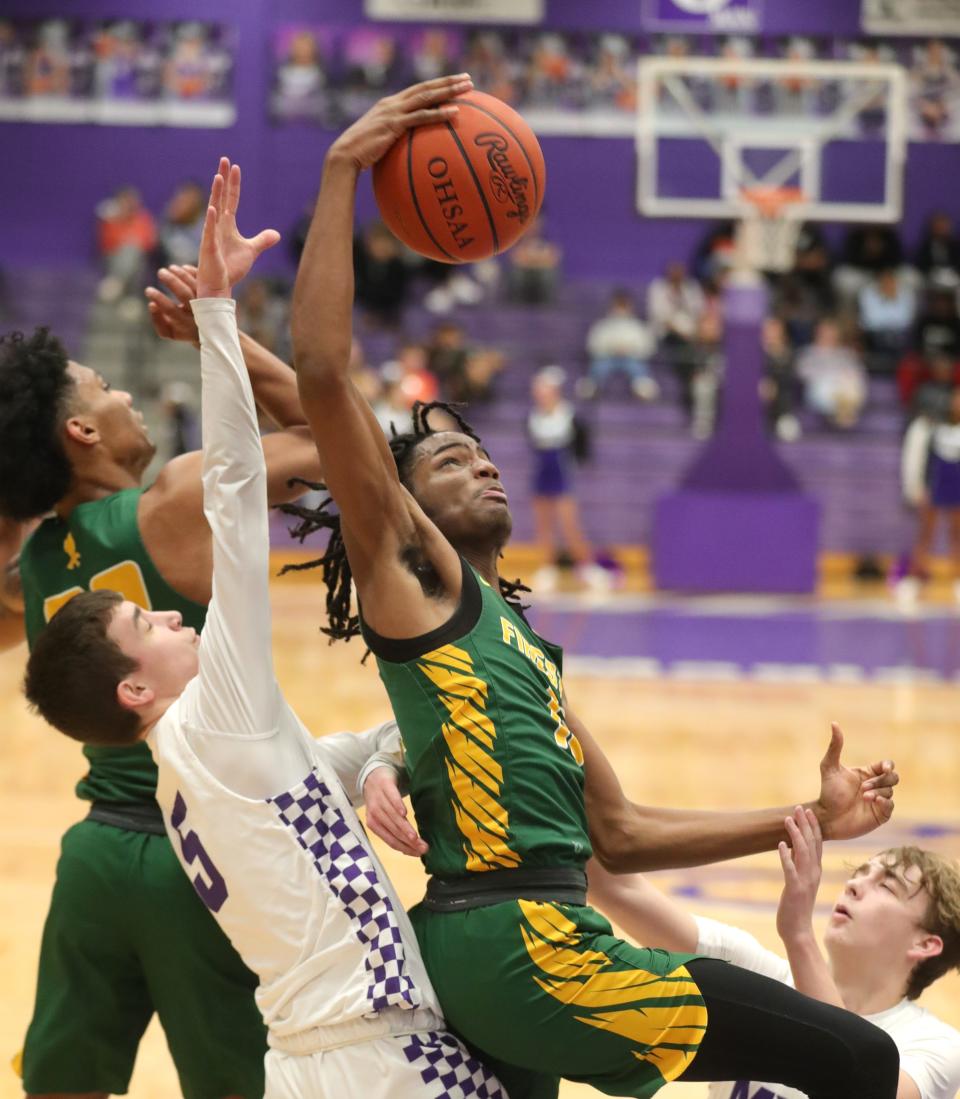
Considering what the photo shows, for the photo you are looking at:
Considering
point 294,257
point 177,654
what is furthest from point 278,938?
point 294,257

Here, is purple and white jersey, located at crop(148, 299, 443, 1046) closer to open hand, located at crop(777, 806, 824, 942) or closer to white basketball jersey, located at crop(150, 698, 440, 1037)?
white basketball jersey, located at crop(150, 698, 440, 1037)

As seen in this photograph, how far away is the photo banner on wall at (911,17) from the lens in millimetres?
20156

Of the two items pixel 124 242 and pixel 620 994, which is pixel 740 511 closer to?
pixel 124 242

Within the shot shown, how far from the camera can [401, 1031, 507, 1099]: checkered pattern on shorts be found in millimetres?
2562

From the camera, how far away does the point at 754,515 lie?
14.9 meters

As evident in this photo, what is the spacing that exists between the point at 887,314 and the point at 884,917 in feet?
54.1

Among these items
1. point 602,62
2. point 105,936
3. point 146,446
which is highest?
point 602,62

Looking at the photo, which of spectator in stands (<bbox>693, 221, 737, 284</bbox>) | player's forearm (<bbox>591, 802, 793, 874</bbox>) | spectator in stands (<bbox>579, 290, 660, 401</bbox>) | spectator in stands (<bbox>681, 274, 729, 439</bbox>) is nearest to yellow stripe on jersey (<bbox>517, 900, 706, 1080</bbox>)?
player's forearm (<bbox>591, 802, 793, 874</bbox>)

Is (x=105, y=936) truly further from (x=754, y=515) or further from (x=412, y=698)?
(x=754, y=515)

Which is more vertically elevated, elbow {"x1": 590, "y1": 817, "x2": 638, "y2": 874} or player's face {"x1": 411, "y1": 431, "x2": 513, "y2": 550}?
player's face {"x1": 411, "y1": 431, "x2": 513, "y2": 550}

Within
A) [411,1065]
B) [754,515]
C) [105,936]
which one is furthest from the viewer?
[754,515]

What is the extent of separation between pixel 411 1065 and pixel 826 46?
2029 cm

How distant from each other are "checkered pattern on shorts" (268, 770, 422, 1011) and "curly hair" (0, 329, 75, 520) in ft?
3.77

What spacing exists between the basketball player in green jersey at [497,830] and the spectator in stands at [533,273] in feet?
55.2
